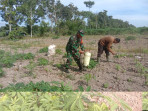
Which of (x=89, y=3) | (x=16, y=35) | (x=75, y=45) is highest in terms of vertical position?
(x=89, y=3)

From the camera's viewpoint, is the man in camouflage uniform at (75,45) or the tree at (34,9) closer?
the man in camouflage uniform at (75,45)

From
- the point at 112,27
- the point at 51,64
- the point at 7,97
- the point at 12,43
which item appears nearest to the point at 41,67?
the point at 51,64

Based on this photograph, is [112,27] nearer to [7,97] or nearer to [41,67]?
A: [41,67]

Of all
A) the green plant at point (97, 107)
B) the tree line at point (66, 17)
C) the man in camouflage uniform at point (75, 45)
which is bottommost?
the green plant at point (97, 107)

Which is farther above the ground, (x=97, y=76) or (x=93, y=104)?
(x=93, y=104)

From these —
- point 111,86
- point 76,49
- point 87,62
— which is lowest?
point 111,86

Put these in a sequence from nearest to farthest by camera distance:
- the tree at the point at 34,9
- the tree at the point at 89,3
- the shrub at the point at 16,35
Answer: the tree at the point at 89,3 < the tree at the point at 34,9 < the shrub at the point at 16,35

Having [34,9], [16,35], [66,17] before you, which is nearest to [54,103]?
[66,17]

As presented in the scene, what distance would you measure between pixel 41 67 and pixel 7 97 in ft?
10.9

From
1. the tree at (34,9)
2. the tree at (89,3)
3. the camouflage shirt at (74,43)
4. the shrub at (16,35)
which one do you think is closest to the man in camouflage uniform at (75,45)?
the camouflage shirt at (74,43)

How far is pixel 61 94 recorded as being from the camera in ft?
5.94

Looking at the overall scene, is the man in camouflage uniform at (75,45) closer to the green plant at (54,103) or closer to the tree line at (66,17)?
the tree line at (66,17)

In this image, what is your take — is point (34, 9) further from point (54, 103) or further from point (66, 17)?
point (54, 103)

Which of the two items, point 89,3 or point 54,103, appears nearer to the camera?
point 54,103
